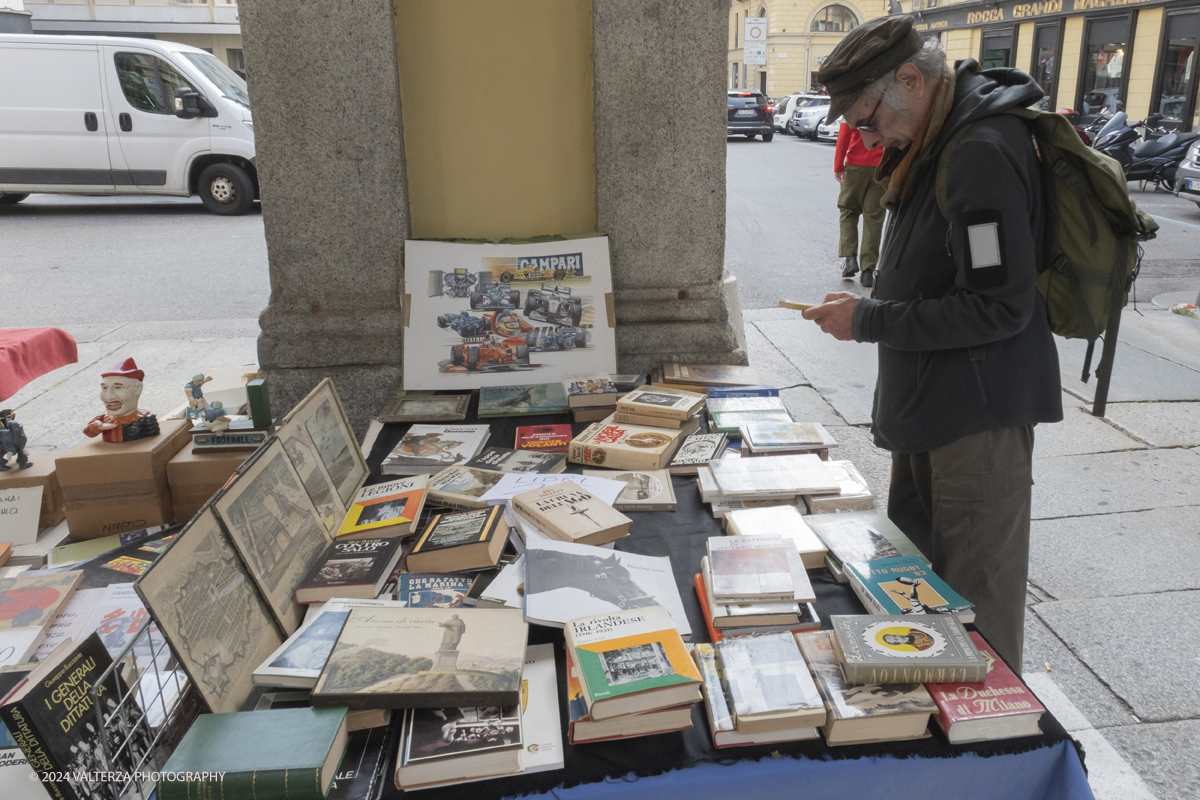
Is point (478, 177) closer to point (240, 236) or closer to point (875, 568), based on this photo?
point (875, 568)

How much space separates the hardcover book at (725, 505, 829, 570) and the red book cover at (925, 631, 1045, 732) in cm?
44

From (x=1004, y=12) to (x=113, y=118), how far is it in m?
22.8

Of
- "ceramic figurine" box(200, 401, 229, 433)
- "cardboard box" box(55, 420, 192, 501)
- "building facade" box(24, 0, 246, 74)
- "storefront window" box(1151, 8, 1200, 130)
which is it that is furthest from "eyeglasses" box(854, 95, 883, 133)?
"building facade" box(24, 0, 246, 74)

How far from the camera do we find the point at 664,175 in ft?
10.7

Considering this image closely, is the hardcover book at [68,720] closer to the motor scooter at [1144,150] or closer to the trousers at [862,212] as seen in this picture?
the trousers at [862,212]

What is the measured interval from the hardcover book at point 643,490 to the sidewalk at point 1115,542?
55.7 inches

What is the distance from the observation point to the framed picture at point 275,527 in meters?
1.58

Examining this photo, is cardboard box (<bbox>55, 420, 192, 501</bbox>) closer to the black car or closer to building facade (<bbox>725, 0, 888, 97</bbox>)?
the black car

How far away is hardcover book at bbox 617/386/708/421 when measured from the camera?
8.48ft

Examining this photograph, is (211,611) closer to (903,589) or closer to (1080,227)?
(903,589)

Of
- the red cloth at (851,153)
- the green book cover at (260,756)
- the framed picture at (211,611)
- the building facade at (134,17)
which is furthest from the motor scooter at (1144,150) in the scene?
the building facade at (134,17)

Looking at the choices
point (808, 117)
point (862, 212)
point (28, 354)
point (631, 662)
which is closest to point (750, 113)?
point (808, 117)

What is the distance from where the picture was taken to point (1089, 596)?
305 centimetres

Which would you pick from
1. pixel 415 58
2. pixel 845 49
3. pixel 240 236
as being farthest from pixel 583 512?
pixel 240 236
